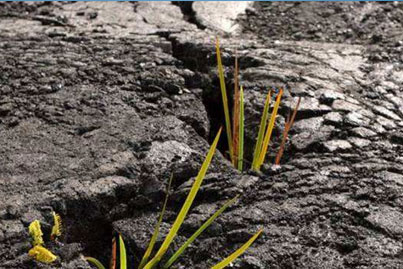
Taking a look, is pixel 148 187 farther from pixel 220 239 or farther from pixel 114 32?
pixel 114 32

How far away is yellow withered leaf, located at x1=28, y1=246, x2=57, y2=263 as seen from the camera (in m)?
1.55

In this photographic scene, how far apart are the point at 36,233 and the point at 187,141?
60 cm

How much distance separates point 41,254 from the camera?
61.2 inches

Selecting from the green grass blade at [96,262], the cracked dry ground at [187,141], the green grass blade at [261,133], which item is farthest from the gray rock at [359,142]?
the green grass blade at [96,262]

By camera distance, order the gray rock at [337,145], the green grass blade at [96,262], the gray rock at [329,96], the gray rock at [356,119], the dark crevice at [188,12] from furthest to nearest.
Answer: the dark crevice at [188,12]
the gray rock at [329,96]
the gray rock at [356,119]
the gray rock at [337,145]
the green grass blade at [96,262]

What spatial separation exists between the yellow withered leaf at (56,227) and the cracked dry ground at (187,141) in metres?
0.02

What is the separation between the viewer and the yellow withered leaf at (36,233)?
1570 mm

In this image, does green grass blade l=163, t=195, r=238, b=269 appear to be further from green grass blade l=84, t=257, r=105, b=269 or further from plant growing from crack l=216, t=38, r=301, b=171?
plant growing from crack l=216, t=38, r=301, b=171

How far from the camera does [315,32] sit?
9.23 ft

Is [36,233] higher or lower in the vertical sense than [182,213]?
lower

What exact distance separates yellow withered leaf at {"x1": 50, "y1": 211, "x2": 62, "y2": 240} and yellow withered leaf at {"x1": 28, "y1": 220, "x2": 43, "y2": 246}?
0.04 m

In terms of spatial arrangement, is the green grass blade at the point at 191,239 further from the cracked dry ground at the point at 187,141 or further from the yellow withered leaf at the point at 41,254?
the yellow withered leaf at the point at 41,254

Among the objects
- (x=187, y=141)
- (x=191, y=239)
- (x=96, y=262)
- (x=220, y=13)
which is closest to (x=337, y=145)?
(x=187, y=141)

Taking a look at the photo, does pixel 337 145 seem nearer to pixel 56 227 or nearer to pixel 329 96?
pixel 329 96
